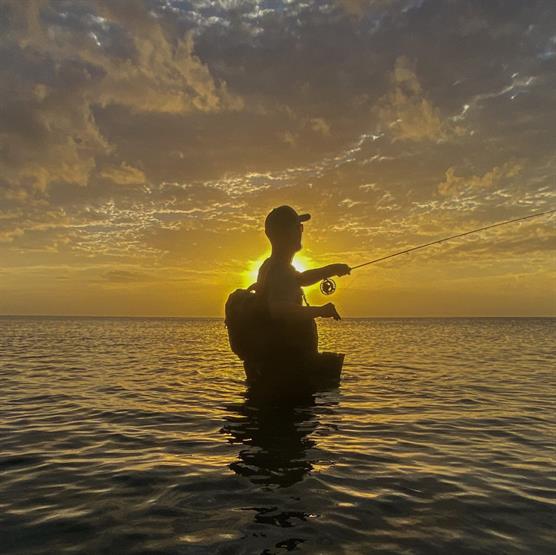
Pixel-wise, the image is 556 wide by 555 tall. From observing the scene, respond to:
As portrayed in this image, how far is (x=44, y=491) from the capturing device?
21.7 ft

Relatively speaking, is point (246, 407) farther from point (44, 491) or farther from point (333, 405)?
point (44, 491)

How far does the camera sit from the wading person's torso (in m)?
12.4

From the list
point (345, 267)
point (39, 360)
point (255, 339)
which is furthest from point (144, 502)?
point (39, 360)

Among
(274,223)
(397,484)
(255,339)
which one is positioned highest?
(274,223)

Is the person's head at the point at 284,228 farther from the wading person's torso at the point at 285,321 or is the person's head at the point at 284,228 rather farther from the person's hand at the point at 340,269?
the person's hand at the point at 340,269

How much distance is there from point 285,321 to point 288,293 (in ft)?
2.79

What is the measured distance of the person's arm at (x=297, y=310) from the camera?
39.4ft

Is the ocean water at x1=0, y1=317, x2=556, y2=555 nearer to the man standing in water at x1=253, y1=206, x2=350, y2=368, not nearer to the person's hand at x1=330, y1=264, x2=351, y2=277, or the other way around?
the man standing in water at x1=253, y1=206, x2=350, y2=368

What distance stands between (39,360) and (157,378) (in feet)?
38.4

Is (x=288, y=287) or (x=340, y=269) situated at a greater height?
(x=340, y=269)

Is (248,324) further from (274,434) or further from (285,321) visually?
(274,434)

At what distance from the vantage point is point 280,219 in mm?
13344

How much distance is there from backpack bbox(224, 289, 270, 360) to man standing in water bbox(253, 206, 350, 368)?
0.23 metres

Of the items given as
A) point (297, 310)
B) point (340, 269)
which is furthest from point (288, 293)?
point (340, 269)
